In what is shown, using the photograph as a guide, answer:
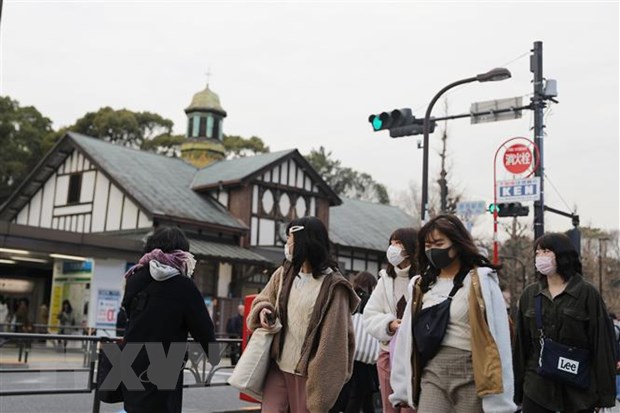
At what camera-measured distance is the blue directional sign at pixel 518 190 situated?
524 inches

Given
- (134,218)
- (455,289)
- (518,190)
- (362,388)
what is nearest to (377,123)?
(518,190)

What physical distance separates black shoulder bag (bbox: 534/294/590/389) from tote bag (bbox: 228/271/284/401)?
1.94m

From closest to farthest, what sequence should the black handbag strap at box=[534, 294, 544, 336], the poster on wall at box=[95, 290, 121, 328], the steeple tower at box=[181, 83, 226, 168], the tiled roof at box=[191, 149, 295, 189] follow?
1. the black handbag strap at box=[534, 294, 544, 336]
2. the poster on wall at box=[95, 290, 121, 328]
3. the tiled roof at box=[191, 149, 295, 189]
4. the steeple tower at box=[181, 83, 226, 168]

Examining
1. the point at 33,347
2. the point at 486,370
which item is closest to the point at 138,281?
the point at 486,370

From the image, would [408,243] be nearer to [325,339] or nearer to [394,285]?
[394,285]

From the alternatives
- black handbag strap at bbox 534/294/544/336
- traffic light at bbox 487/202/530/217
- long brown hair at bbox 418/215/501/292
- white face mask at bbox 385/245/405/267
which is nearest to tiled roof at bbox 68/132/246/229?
traffic light at bbox 487/202/530/217

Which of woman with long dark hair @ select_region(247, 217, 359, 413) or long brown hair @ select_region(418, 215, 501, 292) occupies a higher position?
long brown hair @ select_region(418, 215, 501, 292)

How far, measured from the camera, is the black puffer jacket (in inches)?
167

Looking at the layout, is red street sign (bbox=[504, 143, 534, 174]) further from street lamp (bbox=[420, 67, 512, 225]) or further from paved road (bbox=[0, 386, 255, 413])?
paved road (bbox=[0, 386, 255, 413])

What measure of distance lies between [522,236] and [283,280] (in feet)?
106

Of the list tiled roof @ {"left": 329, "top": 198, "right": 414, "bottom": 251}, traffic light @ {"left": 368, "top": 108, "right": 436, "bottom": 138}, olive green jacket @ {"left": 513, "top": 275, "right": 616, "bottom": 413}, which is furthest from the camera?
tiled roof @ {"left": 329, "top": 198, "right": 414, "bottom": 251}

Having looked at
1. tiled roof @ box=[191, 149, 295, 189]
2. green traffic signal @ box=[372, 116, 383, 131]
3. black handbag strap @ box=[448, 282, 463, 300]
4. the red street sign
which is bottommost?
black handbag strap @ box=[448, 282, 463, 300]

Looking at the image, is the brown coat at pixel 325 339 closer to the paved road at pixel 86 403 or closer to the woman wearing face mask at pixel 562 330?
the woman wearing face mask at pixel 562 330

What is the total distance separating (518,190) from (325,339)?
1047 centimetres
